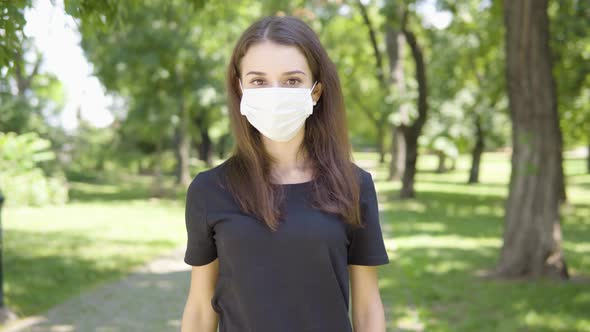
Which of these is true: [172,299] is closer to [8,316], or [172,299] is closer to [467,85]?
[8,316]

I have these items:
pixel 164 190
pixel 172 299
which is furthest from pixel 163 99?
pixel 172 299

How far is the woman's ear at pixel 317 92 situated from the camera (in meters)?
2.40

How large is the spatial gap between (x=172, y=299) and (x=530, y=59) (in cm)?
525

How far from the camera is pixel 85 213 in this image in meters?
17.7

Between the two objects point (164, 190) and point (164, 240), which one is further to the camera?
point (164, 190)

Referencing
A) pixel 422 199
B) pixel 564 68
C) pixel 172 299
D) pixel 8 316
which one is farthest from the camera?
pixel 422 199

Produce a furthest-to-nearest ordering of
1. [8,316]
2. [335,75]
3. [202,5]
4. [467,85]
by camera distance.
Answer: [467,85], [8,316], [202,5], [335,75]

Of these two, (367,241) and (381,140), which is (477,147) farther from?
(367,241)

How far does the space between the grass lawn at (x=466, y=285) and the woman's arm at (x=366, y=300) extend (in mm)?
4161

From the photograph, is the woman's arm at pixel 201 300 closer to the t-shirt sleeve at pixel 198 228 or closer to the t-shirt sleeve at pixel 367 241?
the t-shirt sleeve at pixel 198 228

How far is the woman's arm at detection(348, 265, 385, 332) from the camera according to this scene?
2.33 meters

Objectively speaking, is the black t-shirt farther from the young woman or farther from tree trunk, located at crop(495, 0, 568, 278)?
tree trunk, located at crop(495, 0, 568, 278)

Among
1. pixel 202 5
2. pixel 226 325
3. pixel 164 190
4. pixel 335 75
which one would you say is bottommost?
pixel 164 190

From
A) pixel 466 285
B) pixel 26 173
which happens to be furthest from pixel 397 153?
pixel 466 285
